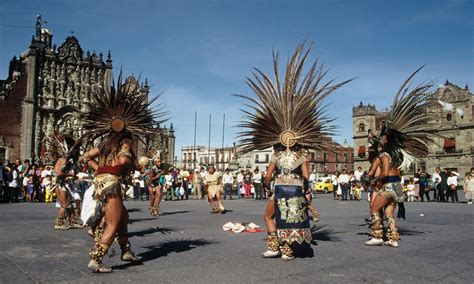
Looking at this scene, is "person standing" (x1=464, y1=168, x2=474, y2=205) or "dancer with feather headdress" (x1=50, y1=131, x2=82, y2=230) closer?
"dancer with feather headdress" (x1=50, y1=131, x2=82, y2=230)

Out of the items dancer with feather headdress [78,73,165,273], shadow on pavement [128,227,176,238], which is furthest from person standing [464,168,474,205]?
dancer with feather headdress [78,73,165,273]

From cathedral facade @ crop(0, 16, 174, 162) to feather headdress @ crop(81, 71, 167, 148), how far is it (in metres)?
33.3

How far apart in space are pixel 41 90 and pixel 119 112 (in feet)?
134

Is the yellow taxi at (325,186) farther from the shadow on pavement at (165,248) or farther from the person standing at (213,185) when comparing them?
the shadow on pavement at (165,248)

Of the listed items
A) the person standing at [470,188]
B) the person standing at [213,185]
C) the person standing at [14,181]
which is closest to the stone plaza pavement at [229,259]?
the person standing at [213,185]

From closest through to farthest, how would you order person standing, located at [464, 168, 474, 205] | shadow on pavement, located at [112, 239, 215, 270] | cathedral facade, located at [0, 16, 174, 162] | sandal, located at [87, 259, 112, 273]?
sandal, located at [87, 259, 112, 273]
shadow on pavement, located at [112, 239, 215, 270]
person standing, located at [464, 168, 474, 205]
cathedral facade, located at [0, 16, 174, 162]

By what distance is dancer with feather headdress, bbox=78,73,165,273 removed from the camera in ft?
17.7

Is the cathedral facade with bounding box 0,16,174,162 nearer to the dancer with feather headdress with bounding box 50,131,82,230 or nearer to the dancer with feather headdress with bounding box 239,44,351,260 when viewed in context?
the dancer with feather headdress with bounding box 50,131,82,230

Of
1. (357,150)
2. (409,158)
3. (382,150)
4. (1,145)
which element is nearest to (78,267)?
(382,150)

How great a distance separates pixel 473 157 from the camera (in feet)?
185

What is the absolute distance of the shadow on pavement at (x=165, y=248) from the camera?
19.4ft

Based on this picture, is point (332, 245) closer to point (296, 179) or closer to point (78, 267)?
point (296, 179)

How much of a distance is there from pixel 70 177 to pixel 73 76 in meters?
38.7

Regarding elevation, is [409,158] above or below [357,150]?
below
